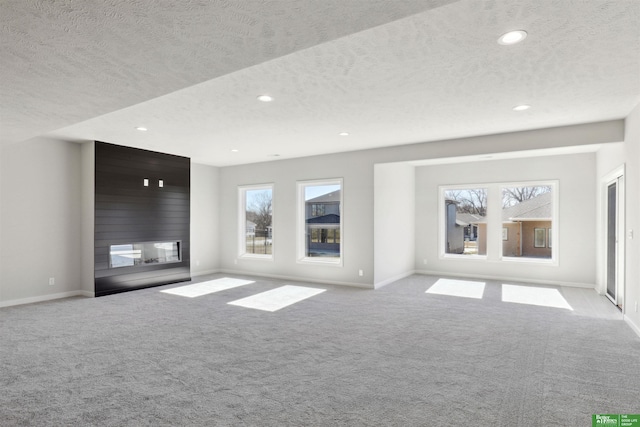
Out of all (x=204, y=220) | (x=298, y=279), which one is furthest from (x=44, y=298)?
(x=298, y=279)

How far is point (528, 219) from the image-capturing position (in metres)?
7.18

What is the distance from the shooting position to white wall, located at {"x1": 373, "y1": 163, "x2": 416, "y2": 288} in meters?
6.70

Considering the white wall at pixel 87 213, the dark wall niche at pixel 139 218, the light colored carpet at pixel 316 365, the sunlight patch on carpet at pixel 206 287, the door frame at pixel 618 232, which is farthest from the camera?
the sunlight patch on carpet at pixel 206 287

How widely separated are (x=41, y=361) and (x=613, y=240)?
7236 mm

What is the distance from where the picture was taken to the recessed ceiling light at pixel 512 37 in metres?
2.46

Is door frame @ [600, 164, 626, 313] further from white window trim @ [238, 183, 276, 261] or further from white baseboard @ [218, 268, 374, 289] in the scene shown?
white window trim @ [238, 183, 276, 261]

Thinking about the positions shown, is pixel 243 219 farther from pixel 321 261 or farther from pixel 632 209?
pixel 632 209

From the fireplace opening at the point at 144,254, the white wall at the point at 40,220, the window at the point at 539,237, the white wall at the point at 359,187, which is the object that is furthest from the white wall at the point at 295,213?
the window at the point at 539,237

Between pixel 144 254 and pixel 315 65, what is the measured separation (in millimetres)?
5339

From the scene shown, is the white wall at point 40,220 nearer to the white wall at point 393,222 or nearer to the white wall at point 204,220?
the white wall at point 204,220

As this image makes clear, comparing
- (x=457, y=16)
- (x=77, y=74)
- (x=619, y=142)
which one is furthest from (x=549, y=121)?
(x=77, y=74)

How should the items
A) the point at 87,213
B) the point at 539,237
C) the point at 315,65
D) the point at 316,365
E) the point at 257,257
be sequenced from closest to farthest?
1. the point at 315,65
2. the point at 316,365
3. the point at 87,213
4. the point at 539,237
5. the point at 257,257

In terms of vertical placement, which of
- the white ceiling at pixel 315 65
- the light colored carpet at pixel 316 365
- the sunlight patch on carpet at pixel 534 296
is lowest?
the light colored carpet at pixel 316 365

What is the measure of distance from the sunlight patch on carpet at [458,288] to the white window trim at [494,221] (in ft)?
2.74
